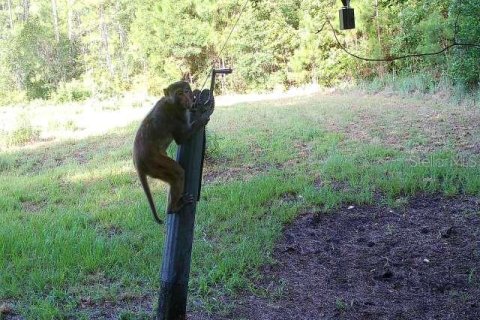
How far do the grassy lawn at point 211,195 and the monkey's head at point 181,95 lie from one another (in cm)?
166

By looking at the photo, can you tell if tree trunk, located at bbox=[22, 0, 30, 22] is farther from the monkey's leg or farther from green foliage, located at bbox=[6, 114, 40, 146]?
the monkey's leg

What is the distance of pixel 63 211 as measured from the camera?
6.02 m

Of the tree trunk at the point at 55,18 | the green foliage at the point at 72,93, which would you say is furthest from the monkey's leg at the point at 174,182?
the tree trunk at the point at 55,18

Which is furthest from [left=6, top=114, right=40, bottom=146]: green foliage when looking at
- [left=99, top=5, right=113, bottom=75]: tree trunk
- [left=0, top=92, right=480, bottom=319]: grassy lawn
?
[left=99, top=5, right=113, bottom=75]: tree trunk

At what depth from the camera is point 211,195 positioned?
623 centimetres

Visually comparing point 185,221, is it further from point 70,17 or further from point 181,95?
point 70,17

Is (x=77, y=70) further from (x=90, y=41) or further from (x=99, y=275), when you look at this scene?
(x=99, y=275)

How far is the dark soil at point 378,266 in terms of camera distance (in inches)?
145

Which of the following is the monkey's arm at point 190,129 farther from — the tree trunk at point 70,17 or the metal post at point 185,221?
the tree trunk at point 70,17

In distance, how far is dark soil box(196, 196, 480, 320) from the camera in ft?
12.1

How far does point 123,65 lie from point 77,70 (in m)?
3.89

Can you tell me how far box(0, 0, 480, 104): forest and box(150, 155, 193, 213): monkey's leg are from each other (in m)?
11.8

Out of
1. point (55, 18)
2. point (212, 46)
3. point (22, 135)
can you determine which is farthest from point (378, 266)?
point (55, 18)

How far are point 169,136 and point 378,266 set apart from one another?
8.07ft
